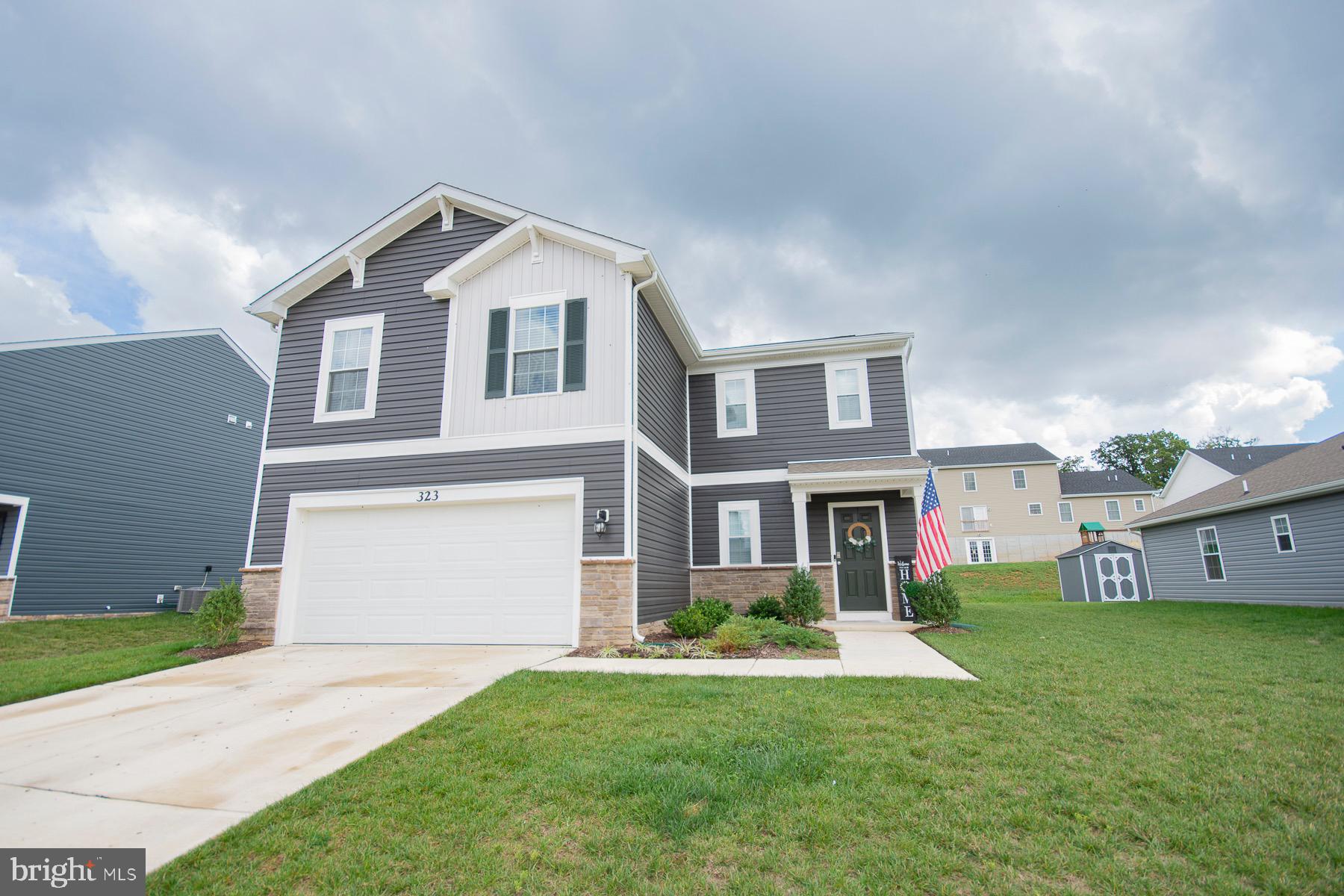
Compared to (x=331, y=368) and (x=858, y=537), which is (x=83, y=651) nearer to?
(x=331, y=368)

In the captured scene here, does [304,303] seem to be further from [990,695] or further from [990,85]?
[990,85]

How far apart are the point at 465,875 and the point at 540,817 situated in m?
0.54

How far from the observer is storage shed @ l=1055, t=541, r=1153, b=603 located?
62.6ft

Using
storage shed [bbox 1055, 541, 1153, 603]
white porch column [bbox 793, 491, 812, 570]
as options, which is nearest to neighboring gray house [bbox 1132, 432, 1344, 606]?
storage shed [bbox 1055, 541, 1153, 603]

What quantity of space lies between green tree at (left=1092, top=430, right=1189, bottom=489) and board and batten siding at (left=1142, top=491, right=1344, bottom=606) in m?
31.3

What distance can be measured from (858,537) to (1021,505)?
24.7 meters

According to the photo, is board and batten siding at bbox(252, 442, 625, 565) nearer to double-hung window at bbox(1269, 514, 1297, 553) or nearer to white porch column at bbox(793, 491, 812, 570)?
white porch column at bbox(793, 491, 812, 570)

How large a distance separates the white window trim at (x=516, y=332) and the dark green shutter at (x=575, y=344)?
0.22 feet

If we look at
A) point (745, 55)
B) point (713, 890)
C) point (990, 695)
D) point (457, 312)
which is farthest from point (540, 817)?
point (745, 55)

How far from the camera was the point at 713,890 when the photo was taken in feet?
7.76

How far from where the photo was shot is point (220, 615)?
8969 millimetres

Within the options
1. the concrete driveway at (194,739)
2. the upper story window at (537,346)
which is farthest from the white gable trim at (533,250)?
the concrete driveway at (194,739)

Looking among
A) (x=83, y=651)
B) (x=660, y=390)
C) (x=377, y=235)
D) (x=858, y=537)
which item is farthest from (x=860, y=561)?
(x=83, y=651)

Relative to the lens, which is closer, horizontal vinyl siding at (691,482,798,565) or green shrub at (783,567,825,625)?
green shrub at (783,567,825,625)
